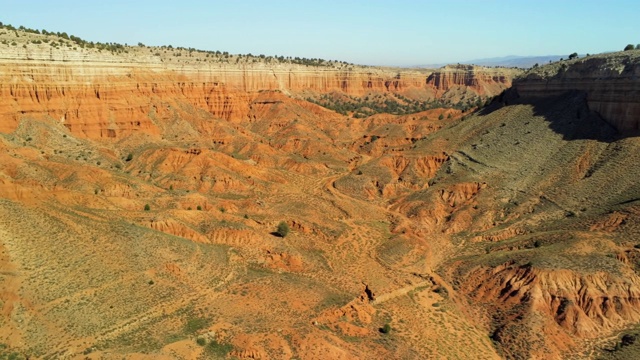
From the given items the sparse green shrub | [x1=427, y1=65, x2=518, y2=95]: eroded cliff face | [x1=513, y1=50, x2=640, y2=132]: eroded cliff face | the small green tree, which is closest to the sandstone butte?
the sparse green shrub

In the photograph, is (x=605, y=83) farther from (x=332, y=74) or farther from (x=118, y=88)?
(x=332, y=74)

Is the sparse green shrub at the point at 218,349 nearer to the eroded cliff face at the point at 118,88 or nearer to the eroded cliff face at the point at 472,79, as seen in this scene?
the eroded cliff face at the point at 118,88

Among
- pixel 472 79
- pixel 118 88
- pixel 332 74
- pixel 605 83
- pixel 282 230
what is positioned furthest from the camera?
pixel 472 79

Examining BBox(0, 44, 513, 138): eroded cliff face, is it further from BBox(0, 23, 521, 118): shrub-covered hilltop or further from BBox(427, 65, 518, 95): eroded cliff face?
BBox(427, 65, 518, 95): eroded cliff face

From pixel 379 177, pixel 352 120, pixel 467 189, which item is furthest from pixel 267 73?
pixel 467 189

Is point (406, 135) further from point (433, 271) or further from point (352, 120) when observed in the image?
point (433, 271)

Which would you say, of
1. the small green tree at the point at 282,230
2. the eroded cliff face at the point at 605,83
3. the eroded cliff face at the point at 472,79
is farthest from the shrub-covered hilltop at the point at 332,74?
the small green tree at the point at 282,230

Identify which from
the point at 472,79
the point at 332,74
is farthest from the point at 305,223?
the point at 472,79
